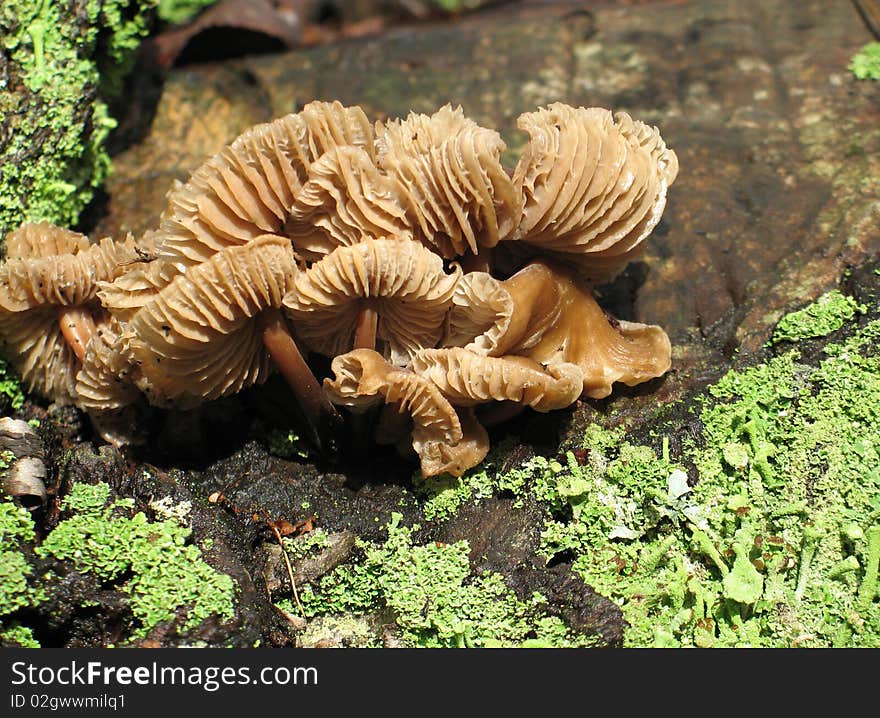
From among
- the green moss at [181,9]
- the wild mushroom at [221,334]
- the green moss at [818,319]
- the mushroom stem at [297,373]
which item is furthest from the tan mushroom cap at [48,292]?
the green moss at [181,9]

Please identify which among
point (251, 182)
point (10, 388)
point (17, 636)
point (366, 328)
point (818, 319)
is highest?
point (251, 182)

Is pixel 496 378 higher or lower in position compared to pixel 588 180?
lower

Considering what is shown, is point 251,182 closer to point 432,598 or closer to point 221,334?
point 221,334

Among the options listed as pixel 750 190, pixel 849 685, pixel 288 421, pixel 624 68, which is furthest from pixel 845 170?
pixel 288 421

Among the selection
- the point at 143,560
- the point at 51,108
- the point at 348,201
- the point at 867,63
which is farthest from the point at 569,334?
the point at 867,63

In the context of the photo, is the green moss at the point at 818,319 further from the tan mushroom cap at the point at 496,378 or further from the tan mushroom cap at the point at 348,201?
the tan mushroom cap at the point at 348,201

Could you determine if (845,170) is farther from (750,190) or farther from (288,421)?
(288,421)

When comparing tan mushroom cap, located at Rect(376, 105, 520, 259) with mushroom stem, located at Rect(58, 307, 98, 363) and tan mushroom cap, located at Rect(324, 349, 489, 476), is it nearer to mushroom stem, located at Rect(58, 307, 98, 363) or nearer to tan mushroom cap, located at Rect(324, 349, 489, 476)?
tan mushroom cap, located at Rect(324, 349, 489, 476)
